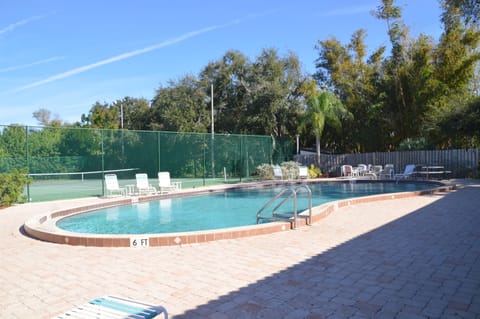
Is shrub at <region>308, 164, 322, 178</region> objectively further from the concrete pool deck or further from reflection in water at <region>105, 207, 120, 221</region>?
the concrete pool deck

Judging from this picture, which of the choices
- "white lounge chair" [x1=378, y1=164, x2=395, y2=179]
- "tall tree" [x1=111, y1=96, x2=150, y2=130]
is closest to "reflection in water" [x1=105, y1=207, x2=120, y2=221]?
"white lounge chair" [x1=378, y1=164, x2=395, y2=179]

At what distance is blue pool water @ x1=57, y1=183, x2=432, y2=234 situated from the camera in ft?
27.6

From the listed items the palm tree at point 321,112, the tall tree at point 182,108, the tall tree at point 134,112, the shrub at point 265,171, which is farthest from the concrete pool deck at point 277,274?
the tall tree at point 134,112

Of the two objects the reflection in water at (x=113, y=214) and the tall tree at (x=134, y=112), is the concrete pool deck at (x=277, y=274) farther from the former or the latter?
the tall tree at (x=134, y=112)

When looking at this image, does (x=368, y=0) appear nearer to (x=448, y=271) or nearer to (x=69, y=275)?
(x=448, y=271)

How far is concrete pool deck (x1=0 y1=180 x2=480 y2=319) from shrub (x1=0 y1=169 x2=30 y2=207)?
4157 millimetres

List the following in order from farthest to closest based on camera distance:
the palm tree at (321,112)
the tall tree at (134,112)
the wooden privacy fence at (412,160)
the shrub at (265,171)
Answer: the tall tree at (134,112) → the palm tree at (321,112) → the shrub at (265,171) → the wooden privacy fence at (412,160)

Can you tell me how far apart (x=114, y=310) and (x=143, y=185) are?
1093 centimetres

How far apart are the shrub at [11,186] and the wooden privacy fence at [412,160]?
47.6 feet

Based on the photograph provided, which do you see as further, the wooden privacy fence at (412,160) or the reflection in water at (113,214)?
the wooden privacy fence at (412,160)

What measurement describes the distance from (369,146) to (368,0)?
8053 millimetres

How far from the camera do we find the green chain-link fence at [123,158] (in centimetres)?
1412

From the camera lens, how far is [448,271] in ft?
13.4

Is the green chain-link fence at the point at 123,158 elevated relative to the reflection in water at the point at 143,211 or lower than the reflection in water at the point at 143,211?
elevated
